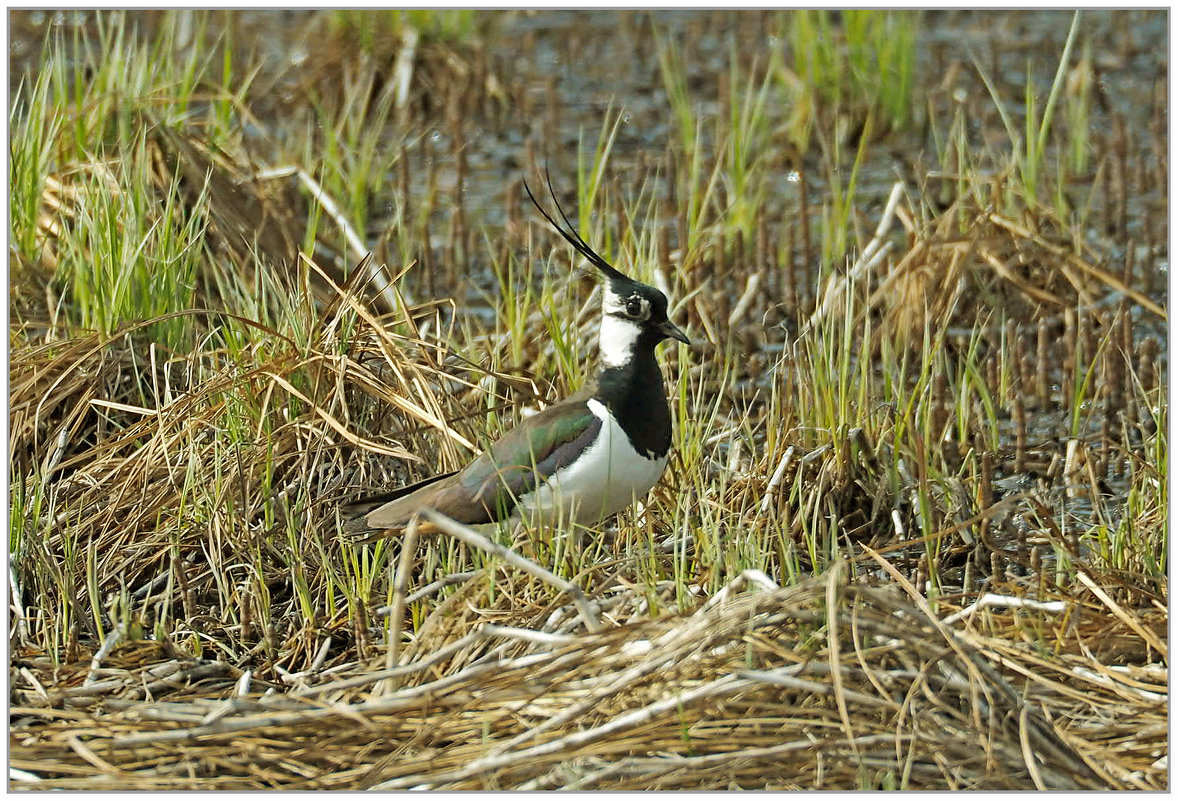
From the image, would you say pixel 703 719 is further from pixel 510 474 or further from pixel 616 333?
pixel 616 333

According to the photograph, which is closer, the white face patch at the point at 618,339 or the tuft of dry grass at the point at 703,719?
the tuft of dry grass at the point at 703,719

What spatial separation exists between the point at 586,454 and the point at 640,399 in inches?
7.4

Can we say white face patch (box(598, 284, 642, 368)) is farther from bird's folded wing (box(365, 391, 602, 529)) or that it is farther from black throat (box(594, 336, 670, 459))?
bird's folded wing (box(365, 391, 602, 529))

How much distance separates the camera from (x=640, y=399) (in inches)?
145

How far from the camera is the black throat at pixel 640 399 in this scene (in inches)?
143

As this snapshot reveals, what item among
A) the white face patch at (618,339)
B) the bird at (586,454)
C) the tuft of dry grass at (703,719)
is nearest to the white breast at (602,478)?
the bird at (586,454)

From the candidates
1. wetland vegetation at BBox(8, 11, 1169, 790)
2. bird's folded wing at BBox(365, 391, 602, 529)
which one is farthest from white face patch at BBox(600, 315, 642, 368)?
wetland vegetation at BBox(8, 11, 1169, 790)

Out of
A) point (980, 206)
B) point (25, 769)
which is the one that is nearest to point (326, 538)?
point (25, 769)

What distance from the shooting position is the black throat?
3.64 m

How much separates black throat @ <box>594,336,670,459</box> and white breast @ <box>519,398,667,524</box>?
24mm

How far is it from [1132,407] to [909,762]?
2323mm

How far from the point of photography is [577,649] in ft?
9.37

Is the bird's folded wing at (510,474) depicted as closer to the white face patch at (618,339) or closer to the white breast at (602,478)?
the white breast at (602,478)

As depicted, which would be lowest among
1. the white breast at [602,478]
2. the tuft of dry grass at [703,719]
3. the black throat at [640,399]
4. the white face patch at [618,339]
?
the tuft of dry grass at [703,719]
